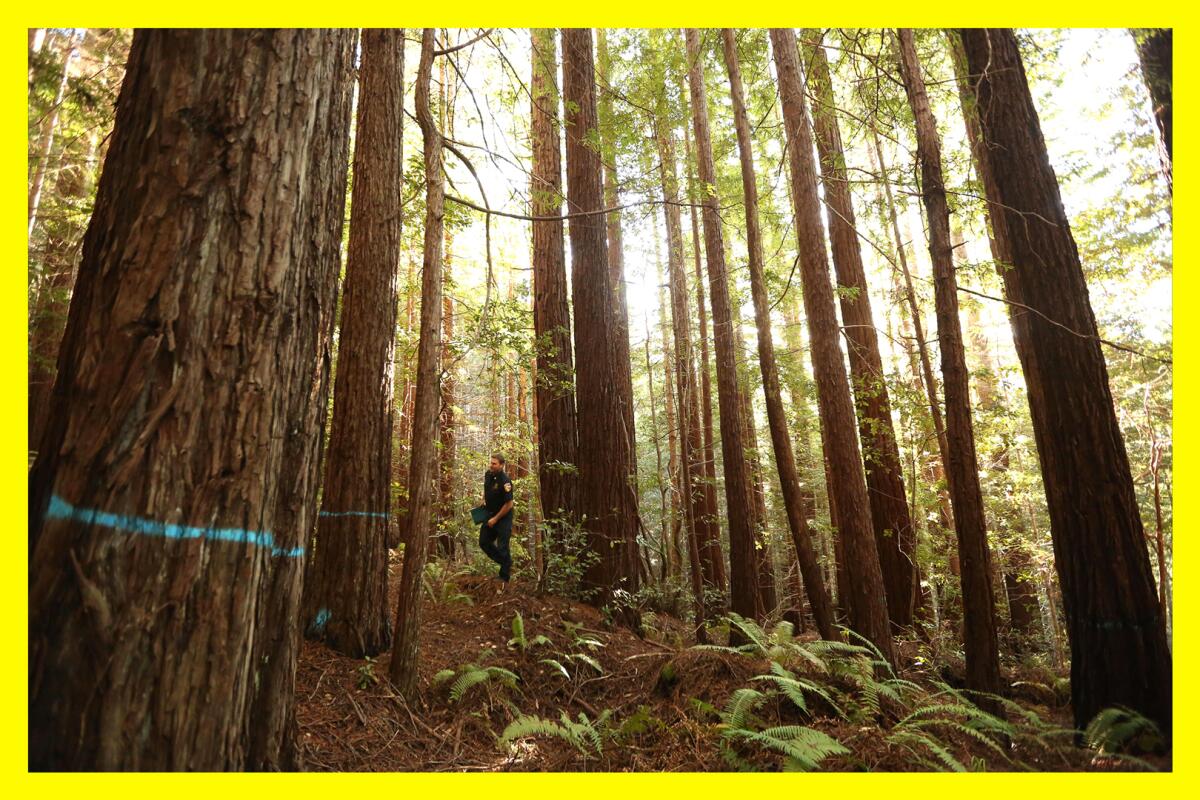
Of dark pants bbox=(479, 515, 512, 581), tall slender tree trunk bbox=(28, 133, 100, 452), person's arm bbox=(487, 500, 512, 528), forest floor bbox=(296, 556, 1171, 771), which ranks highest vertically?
tall slender tree trunk bbox=(28, 133, 100, 452)

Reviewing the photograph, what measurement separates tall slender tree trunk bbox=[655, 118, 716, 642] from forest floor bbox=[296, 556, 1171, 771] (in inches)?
74.2

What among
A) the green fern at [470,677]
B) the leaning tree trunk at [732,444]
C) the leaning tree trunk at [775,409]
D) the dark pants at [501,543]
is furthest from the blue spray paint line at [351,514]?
the leaning tree trunk at [732,444]

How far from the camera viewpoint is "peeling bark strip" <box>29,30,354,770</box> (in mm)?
1917

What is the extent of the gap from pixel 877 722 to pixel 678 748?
59.0 inches

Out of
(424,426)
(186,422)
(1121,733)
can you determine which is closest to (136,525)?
(186,422)

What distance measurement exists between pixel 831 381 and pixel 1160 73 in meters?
3.60

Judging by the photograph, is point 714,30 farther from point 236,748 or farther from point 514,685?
point 236,748

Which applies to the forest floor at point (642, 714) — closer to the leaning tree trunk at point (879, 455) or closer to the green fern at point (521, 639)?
the green fern at point (521, 639)

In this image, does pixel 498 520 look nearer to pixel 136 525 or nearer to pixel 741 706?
pixel 741 706

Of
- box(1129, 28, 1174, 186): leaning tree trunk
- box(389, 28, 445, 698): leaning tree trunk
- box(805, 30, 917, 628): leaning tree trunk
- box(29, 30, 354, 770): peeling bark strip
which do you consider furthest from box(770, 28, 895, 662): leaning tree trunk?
box(29, 30, 354, 770): peeling bark strip

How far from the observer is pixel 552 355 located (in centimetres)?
793

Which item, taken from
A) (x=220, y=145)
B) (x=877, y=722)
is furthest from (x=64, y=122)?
(x=877, y=722)

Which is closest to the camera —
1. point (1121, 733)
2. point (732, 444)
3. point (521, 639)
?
point (1121, 733)

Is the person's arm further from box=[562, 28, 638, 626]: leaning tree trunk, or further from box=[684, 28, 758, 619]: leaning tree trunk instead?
box=[684, 28, 758, 619]: leaning tree trunk
